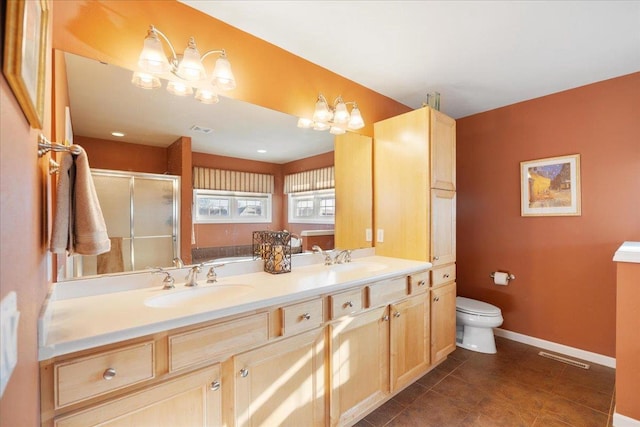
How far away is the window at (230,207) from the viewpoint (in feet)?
5.51

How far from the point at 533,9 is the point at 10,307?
2435 millimetres

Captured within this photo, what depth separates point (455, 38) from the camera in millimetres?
1862

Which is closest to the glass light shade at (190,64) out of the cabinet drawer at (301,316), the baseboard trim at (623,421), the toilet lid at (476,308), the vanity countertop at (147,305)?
the vanity countertop at (147,305)

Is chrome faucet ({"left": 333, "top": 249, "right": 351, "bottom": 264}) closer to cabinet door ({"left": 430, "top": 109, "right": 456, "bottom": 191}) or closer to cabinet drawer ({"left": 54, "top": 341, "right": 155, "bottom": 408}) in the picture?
cabinet door ({"left": 430, "top": 109, "right": 456, "bottom": 191})

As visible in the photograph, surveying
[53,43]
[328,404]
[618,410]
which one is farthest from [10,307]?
[618,410]

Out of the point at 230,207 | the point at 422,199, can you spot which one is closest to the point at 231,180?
the point at 230,207

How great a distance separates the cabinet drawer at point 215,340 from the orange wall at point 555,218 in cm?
273

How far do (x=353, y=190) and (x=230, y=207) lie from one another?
43.4 inches

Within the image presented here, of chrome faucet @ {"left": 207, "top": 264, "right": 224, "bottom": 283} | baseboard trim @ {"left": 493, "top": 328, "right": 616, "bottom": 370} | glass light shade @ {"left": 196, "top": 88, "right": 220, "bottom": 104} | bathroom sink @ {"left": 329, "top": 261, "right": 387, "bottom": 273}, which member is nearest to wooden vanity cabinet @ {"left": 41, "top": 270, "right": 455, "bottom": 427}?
bathroom sink @ {"left": 329, "top": 261, "right": 387, "bottom": 273}

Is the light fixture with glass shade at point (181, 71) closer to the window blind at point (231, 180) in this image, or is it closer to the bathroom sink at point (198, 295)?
the window blind at point (231, 180)

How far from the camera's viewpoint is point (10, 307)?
0.46m

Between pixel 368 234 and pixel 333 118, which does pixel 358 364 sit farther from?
pixel 333 118

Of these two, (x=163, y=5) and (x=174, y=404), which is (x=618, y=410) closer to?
(x=174, y=404)

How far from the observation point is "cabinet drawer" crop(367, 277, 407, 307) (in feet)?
5.63
